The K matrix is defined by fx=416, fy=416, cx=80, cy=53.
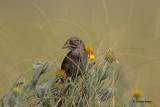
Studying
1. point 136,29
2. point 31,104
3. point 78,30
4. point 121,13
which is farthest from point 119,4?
point 31,104

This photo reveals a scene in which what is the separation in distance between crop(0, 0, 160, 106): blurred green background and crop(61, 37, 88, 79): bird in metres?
0.13

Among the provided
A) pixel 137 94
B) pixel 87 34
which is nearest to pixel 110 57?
pixel 137 94

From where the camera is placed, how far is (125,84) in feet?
15.0

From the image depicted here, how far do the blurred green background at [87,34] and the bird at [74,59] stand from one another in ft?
0.44

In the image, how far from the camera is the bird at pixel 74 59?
4.56m

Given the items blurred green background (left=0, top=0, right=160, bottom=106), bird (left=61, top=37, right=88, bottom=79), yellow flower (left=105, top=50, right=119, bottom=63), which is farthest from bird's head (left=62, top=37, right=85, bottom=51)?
yellow flower (left=105, top=50, right=119, bottom=63)

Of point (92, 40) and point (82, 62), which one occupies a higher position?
point (92, 40)

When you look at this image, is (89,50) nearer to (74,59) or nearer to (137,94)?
(74,59)

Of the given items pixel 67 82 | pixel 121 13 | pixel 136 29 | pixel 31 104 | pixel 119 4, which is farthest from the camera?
pixel 119 4

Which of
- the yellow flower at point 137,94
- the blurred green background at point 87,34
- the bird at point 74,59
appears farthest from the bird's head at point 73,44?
the yellow flower at point 137,94

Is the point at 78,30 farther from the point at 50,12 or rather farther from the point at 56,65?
the point at 50,12

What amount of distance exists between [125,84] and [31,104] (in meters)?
1.09

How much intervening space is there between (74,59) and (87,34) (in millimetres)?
350

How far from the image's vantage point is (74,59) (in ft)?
15.3
